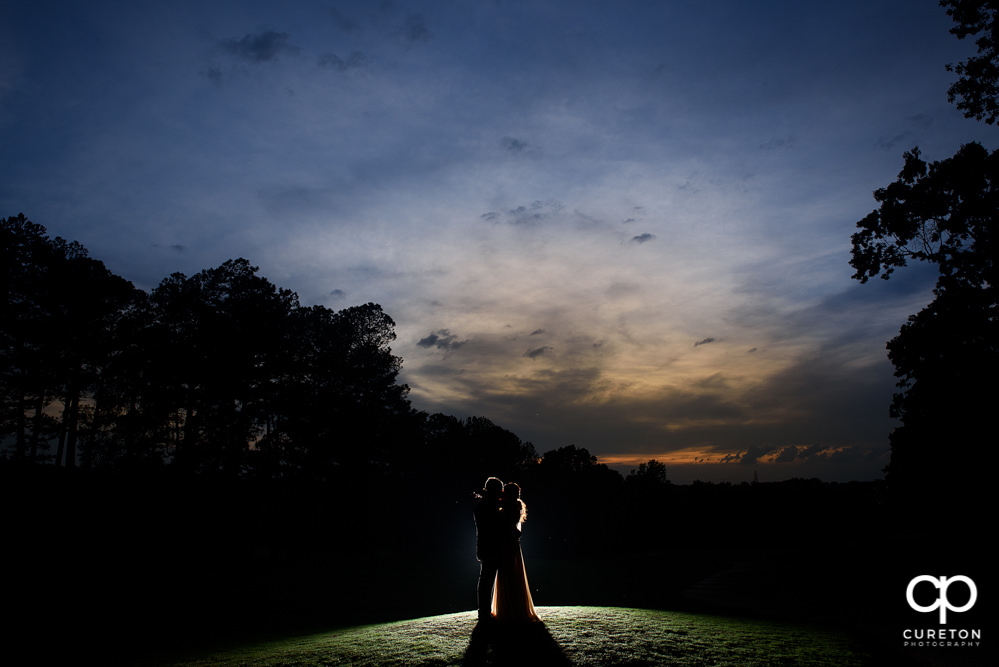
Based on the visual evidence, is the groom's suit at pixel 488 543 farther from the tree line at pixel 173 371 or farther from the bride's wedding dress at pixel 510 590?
the tree line at pixel 173 371

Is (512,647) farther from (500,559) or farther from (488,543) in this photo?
(488,543)

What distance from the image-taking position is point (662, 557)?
1638 inches

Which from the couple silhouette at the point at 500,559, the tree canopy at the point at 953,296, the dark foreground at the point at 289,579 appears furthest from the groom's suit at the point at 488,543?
the tree canopy at the point at 953,296

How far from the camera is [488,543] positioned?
31.1 feet

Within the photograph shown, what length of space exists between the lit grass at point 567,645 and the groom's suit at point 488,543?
1.61 ft

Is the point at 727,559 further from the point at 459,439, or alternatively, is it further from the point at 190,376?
the point at 459,439

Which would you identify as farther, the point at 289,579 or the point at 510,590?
the point at 289,579

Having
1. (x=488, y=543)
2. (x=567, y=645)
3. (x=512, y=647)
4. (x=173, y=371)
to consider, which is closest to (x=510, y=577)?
(x=488, y=543)

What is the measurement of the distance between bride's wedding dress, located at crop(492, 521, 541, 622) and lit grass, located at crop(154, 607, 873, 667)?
35 cm

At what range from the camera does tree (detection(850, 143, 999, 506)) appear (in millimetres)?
18156

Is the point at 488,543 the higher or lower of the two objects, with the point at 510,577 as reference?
higher

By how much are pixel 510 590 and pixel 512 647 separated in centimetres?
133

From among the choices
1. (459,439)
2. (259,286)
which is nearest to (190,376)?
(259,286)

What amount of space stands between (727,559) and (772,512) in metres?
28.6
